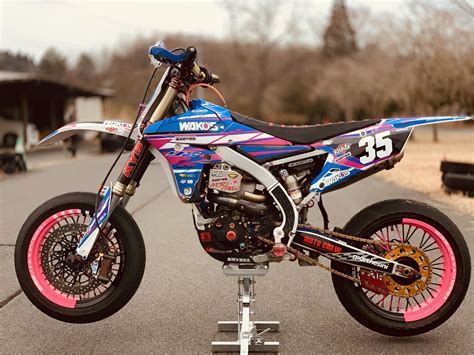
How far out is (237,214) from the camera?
3955 millimetres

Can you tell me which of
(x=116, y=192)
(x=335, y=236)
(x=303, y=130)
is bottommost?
(x=335, y=236)

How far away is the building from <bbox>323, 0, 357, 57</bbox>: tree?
121 feet

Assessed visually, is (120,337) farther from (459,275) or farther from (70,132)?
(459,275)

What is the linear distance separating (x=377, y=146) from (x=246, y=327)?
1.40m

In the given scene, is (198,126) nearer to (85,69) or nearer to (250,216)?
(250,216)

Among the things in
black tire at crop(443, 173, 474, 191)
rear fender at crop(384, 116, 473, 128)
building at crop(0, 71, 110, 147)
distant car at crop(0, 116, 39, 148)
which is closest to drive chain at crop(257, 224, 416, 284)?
rear fender at crop(384, 116, 473, 128)

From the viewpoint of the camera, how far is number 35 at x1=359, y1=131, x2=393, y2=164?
388 cm

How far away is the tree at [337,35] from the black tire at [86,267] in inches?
2786

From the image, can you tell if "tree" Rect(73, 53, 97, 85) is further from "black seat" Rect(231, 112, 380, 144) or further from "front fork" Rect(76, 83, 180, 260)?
"black seat" Rect(231, 112, 380, 144)

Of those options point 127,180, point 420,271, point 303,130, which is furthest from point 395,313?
point 127,180

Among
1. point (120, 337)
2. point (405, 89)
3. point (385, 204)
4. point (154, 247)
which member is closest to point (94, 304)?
point (120, 337)

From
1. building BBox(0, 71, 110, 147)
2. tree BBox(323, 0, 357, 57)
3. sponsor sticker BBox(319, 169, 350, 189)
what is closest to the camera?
sponsor sticker BBox(319, 169, 350, 189)

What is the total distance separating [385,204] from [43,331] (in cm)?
251

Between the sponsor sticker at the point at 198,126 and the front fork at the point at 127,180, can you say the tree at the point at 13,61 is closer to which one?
the front fork at the point at 127,180
